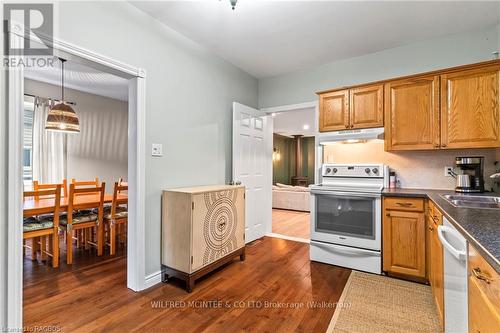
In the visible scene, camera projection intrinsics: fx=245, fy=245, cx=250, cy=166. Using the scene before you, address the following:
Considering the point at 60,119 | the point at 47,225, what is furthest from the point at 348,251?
the point at 60,119

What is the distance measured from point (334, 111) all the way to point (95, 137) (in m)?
4.56

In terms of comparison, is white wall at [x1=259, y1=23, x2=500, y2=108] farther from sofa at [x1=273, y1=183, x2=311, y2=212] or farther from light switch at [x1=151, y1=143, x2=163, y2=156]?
sofa at [x1=273, y1=183, x2=311, y2=212]

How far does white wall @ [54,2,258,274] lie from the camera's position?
201 centimetres

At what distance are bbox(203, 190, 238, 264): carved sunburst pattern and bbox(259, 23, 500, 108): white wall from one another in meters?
1.91

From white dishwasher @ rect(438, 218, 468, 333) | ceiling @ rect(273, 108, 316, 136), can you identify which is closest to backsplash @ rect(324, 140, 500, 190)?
white dishwasher @ rect(438, 218, 468, 333)

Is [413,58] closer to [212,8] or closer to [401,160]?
[401,160]

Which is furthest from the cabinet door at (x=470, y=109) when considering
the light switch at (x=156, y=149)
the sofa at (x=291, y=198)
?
the sofa at (x=291, y=198)

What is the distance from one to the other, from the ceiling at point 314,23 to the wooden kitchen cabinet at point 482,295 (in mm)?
2214

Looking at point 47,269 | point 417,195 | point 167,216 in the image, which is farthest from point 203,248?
point 417,195

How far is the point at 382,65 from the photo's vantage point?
10.2 ft

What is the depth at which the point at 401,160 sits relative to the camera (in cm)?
303

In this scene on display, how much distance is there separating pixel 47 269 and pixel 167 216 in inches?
60.3

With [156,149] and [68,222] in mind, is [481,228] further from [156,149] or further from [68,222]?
[68,222]

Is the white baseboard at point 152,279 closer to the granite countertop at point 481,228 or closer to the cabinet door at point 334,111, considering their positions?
the granite countertop at point 481,228
